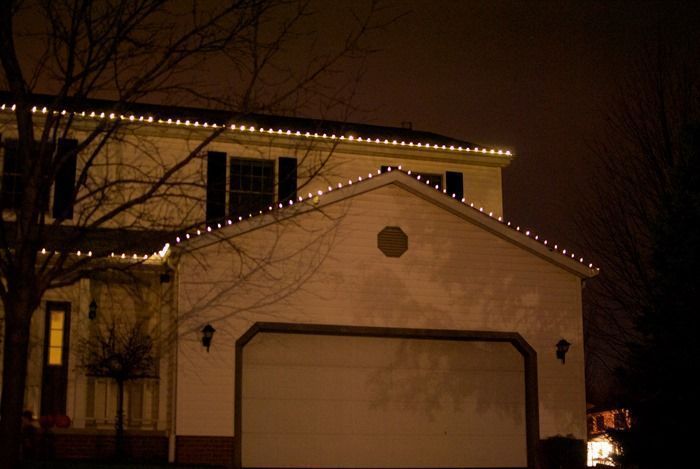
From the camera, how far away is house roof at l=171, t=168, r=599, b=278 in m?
16.5

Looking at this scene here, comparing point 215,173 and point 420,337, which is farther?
point 215,173

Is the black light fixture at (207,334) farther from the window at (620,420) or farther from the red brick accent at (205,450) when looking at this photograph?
the window at (620,420)

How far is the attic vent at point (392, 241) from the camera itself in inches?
697

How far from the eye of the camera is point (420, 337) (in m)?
17.8

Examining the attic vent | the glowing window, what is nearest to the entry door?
the glowing window

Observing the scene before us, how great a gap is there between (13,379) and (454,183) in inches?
526

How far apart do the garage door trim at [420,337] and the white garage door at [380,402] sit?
0.27 m

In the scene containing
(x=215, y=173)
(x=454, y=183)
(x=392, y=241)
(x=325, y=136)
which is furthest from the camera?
(x=454, y=183)

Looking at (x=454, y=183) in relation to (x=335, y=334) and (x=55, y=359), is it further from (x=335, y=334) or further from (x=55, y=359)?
(x=55, y=359)

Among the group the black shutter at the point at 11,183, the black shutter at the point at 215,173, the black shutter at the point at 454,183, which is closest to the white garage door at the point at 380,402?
the black shutter at the point at 215,173

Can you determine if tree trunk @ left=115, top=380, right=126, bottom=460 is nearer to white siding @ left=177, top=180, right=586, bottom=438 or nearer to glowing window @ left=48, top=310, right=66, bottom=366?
white siding @ left=177, top=180, right=586, bottom=438

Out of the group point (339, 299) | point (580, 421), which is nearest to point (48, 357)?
point (339, 299)

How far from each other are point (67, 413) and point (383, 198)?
6602 millimetres

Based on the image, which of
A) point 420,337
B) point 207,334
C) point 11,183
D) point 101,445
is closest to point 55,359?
point 101,445
